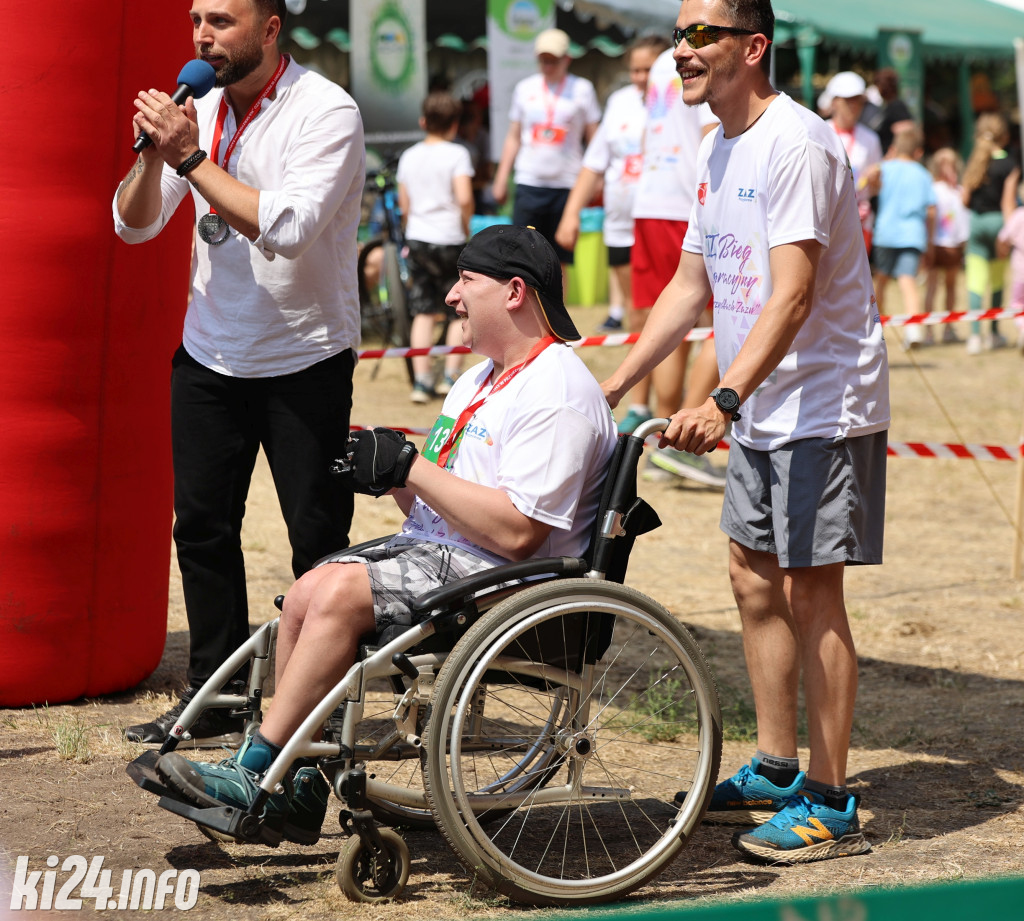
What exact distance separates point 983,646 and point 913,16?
57.1 ft

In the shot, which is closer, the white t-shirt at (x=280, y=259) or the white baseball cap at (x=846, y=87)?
the white t-shirt at (x=280, y=259)

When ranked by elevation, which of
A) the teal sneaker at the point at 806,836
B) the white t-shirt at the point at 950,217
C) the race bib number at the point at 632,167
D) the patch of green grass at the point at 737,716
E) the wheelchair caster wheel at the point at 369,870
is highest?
the race bib number at the point at 632,167

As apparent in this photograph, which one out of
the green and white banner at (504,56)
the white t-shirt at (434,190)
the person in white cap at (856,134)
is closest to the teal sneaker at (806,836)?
the white t-shirt at (434,190)

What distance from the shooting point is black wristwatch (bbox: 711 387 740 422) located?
3.07 metres

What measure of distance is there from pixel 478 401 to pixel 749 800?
1.26 metres

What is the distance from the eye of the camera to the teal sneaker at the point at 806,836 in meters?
3.35

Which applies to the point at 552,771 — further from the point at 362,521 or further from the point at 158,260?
the point at 362,521

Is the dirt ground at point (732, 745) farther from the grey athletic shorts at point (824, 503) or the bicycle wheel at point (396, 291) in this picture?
the bicycle wheel at point (396, 291)

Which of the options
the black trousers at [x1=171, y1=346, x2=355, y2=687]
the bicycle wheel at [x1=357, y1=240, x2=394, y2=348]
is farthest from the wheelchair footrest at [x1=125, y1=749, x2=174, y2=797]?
the bicycle wheel at [x1=357, y1=240, x2=394, y2=348]

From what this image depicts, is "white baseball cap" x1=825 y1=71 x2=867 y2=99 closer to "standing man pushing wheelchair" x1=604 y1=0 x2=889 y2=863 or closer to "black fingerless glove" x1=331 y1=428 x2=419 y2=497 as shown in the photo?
"standing man pushing wheelchair" x1=604 y1=0 x2=889 y2=863

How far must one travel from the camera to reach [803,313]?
323cm

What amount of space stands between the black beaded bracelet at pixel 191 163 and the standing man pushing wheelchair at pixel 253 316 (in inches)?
6.7

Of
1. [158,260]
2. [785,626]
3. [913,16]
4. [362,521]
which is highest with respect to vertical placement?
[913,16]

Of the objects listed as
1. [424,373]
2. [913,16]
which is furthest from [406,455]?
[913,16]
